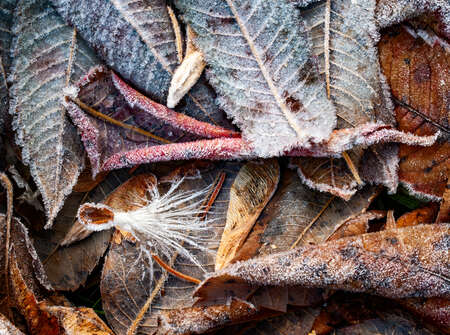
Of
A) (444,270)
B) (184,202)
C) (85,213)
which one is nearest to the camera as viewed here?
(444,270)

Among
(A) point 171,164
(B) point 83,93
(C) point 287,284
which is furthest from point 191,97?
(C) point 287,284

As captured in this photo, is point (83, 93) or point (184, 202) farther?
point (184, 202)

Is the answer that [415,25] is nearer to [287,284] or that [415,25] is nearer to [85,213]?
[287,284]

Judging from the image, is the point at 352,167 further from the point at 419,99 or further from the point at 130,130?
the point at 130,130

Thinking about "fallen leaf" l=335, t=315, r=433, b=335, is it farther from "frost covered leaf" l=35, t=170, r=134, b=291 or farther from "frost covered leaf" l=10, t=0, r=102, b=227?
"frost covered leaf" l=10, t=0, r=102, b=227

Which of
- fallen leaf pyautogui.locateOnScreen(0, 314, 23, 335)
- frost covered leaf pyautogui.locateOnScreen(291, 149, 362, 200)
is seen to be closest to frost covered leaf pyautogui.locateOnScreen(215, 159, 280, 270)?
frost covered leaf pyautogui.locateOnScreen(291, 149, 362, 200)

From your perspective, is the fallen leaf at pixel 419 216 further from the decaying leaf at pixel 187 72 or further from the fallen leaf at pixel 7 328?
the fallen leaf at pixel 7 328

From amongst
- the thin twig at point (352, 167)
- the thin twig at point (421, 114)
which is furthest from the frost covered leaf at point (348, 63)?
the thin twig at point (421, 114)
